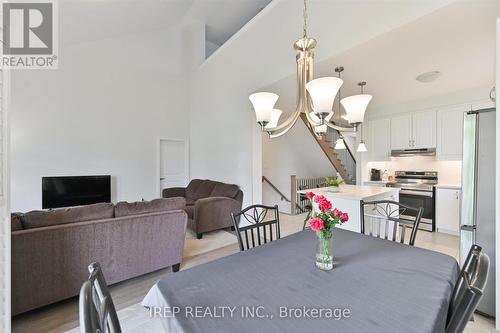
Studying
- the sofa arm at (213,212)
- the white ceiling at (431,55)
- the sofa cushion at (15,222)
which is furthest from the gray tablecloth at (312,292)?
the sofa arm at (213,212)

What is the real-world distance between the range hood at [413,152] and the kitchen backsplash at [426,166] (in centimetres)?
25

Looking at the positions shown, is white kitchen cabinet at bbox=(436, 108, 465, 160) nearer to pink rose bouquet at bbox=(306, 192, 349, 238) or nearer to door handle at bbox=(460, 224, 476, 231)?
door handle at bbox=(460, 224, 476, 231)

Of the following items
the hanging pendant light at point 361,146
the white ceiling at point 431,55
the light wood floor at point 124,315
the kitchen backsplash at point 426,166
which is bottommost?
the light wood floor at point 124,315

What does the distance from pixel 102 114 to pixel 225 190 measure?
3280 mm

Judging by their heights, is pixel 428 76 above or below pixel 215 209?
above

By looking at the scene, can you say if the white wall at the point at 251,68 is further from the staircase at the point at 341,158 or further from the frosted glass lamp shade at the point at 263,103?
the staircase at the point at 341,158

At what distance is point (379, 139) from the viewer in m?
4.85

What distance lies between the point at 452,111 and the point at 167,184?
20.7ft

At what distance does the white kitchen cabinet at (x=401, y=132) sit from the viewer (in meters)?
4.40

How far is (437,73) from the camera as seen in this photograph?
3.20 m

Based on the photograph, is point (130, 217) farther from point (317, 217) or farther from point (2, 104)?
point (317, 217)

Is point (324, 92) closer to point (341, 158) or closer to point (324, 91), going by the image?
point (324, 91)

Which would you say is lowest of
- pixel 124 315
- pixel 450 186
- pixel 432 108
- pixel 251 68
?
pixel 124 315

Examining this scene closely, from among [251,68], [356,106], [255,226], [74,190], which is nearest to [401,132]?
[251,68]
